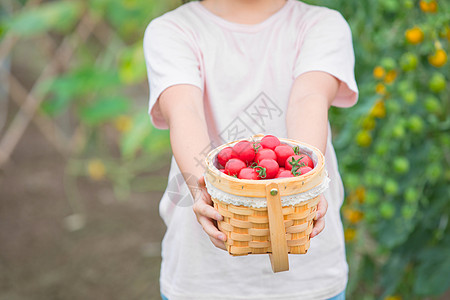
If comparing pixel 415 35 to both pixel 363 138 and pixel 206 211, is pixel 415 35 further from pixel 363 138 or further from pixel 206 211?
pixel 206 211

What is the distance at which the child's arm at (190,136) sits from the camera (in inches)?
31.6

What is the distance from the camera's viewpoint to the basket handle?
69 cm

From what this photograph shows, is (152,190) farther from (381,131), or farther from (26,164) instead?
(381,131)

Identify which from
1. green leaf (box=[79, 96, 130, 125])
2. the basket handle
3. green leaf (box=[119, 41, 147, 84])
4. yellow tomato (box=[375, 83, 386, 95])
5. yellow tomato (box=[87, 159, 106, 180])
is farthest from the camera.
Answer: yellow tomato (box=[87, 159, 106, 180])

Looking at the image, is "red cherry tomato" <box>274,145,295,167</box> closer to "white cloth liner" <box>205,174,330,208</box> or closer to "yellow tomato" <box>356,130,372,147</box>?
"white cloth liner" <box>205,174,330,208</box>

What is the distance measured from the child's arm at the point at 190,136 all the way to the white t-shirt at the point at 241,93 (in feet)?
0.08

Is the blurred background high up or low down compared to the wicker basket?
down

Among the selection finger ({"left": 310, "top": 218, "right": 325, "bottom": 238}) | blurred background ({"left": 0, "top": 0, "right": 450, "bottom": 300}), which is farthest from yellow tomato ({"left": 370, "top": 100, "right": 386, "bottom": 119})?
finger ({"left": 310, "top": 218, "right": 325, "bottom": 238})

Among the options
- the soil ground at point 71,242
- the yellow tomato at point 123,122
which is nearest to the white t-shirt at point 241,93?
the soil ground at point 71,242

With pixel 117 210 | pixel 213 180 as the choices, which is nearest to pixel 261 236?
pixel 213 180

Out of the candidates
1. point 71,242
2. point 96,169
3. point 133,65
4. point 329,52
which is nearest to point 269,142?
point 329,52

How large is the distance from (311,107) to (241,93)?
0.45 ft

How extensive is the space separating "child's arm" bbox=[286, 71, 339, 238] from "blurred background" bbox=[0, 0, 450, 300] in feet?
1.38

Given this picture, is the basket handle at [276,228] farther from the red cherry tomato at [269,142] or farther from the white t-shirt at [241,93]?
the white t-shirt at [241,93]
